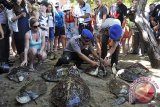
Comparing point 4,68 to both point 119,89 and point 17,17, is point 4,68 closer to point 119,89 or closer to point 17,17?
point 17,17

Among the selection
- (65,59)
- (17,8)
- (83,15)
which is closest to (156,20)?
(83,15)

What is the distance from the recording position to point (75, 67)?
750 cm

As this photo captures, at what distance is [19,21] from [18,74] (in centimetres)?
152

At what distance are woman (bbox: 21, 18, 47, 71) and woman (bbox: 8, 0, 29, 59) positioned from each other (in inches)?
16.6

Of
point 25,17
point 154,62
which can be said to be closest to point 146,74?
point 154,62

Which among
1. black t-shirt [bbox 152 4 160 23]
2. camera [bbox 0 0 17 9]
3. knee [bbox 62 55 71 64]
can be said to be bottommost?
knee [bbox 62 55 71 64]

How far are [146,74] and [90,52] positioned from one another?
1.54 metres

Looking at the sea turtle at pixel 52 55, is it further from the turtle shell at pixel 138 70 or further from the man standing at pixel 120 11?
the man standing at pixel 120 11

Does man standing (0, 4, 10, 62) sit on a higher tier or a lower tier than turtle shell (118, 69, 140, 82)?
higher

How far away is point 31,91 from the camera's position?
21.0ft

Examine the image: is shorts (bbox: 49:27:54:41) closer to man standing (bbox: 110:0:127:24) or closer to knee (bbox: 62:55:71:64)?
man standing (bbox: 110:0:127:24)

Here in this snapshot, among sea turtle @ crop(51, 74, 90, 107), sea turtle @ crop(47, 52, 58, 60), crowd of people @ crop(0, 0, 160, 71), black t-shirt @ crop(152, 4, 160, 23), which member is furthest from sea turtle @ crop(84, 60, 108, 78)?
black t-shirt @ crop(152, 4, 160, 23)

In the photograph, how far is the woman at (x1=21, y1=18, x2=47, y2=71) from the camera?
7.44 meters

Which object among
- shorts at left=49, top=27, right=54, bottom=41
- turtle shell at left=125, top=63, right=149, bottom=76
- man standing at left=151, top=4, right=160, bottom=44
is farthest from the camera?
man standing at left=151, top=4, right=160, bottom=44
